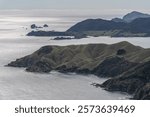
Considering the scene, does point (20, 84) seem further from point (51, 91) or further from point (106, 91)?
point (106, 91)

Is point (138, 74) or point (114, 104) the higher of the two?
point (114, 104)

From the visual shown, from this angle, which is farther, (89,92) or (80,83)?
(80,83)

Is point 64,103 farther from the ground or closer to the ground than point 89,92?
farther from the ground

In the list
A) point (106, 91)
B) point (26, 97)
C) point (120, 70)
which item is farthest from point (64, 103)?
point (120, 70)

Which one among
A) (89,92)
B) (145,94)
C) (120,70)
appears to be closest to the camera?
(145,94)

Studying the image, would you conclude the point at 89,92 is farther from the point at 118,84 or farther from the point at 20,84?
the point at 20,84

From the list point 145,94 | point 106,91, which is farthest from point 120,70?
point 145,94

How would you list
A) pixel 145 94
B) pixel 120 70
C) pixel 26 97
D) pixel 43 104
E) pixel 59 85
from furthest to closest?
pixel 120 70
pixel 59 85
pixel 26 97
pixel 145 94
pixel 43 104

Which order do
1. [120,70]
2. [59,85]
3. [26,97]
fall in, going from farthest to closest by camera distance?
[120,70] < [59,85] < [26,97]

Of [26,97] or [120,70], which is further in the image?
[120,70]
